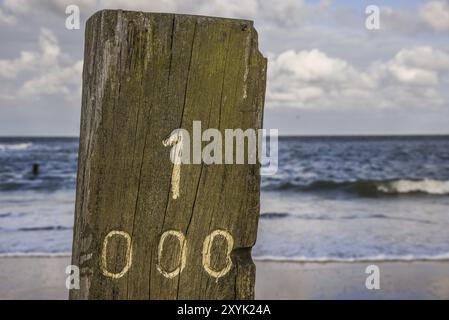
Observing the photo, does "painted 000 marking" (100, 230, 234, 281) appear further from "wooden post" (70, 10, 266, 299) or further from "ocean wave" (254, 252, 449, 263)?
"ocean wave" (254, 252, 449, 263)

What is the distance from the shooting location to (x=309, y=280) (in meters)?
7.83

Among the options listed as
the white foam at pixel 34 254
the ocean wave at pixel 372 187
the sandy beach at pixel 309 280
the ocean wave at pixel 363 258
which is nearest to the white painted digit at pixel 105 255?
the sandy beach at pixel 309 280

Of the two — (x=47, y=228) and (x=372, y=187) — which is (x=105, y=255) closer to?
(x=47, y=228)

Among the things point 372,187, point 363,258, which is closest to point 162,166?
point 363,258

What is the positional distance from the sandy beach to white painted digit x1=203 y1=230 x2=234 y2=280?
5459 millimetres

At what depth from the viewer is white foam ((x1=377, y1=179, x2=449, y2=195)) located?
20781 mm

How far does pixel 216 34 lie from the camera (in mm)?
1768

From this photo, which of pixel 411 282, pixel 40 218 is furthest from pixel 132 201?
pixel 40 218

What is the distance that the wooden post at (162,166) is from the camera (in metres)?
1.72

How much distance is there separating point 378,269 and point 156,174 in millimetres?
7082

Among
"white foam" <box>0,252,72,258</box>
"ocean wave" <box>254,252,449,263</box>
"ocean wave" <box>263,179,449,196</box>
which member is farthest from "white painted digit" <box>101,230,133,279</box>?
"ocean wave" <box>263,179,449,196</box>

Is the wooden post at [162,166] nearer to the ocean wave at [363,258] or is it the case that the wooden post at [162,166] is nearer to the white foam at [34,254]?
the ocean wave at [363,258]

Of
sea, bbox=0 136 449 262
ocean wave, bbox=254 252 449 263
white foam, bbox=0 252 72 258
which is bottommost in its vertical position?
white foam, bbox=0 252 72 258

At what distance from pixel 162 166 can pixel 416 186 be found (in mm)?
21866
